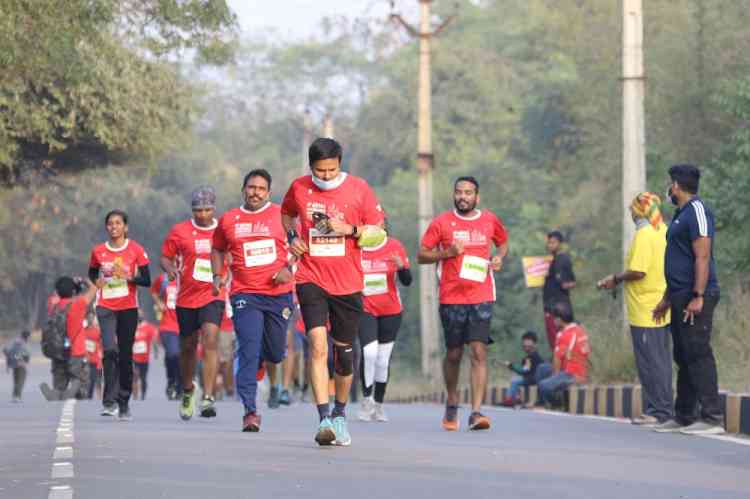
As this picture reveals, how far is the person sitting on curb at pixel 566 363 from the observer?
22.2 metres

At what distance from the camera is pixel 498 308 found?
45562mm

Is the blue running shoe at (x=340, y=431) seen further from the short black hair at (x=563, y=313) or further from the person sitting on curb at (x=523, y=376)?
the person sitting on curb at (x=523, y=376)

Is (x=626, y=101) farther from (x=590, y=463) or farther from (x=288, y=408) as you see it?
(x=590, y=463)

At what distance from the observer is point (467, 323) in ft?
52.2

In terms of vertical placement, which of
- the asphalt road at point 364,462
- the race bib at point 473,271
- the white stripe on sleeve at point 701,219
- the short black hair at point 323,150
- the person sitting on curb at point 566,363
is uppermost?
the short black hair at point 323,150

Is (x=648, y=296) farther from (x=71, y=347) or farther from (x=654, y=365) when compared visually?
Answer: (x=71, y=347)

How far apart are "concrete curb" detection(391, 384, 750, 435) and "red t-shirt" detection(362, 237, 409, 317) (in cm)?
256

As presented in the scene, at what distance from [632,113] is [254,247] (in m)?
Result: 8.40

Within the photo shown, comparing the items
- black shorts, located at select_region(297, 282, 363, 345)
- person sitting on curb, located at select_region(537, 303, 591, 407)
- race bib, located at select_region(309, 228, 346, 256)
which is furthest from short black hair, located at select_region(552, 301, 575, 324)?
race bib, located at select_region(309, 228, 346, 256)

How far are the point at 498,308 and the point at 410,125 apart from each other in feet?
126

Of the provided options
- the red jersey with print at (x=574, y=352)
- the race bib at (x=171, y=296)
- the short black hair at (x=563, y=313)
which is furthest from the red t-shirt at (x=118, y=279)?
the short black hair at (x=563, y=313)

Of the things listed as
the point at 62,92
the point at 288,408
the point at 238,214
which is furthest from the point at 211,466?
the point at 62,92

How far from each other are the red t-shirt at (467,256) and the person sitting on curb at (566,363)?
6.31 meters

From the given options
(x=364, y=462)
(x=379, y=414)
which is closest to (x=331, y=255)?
(x=364, y=462)
